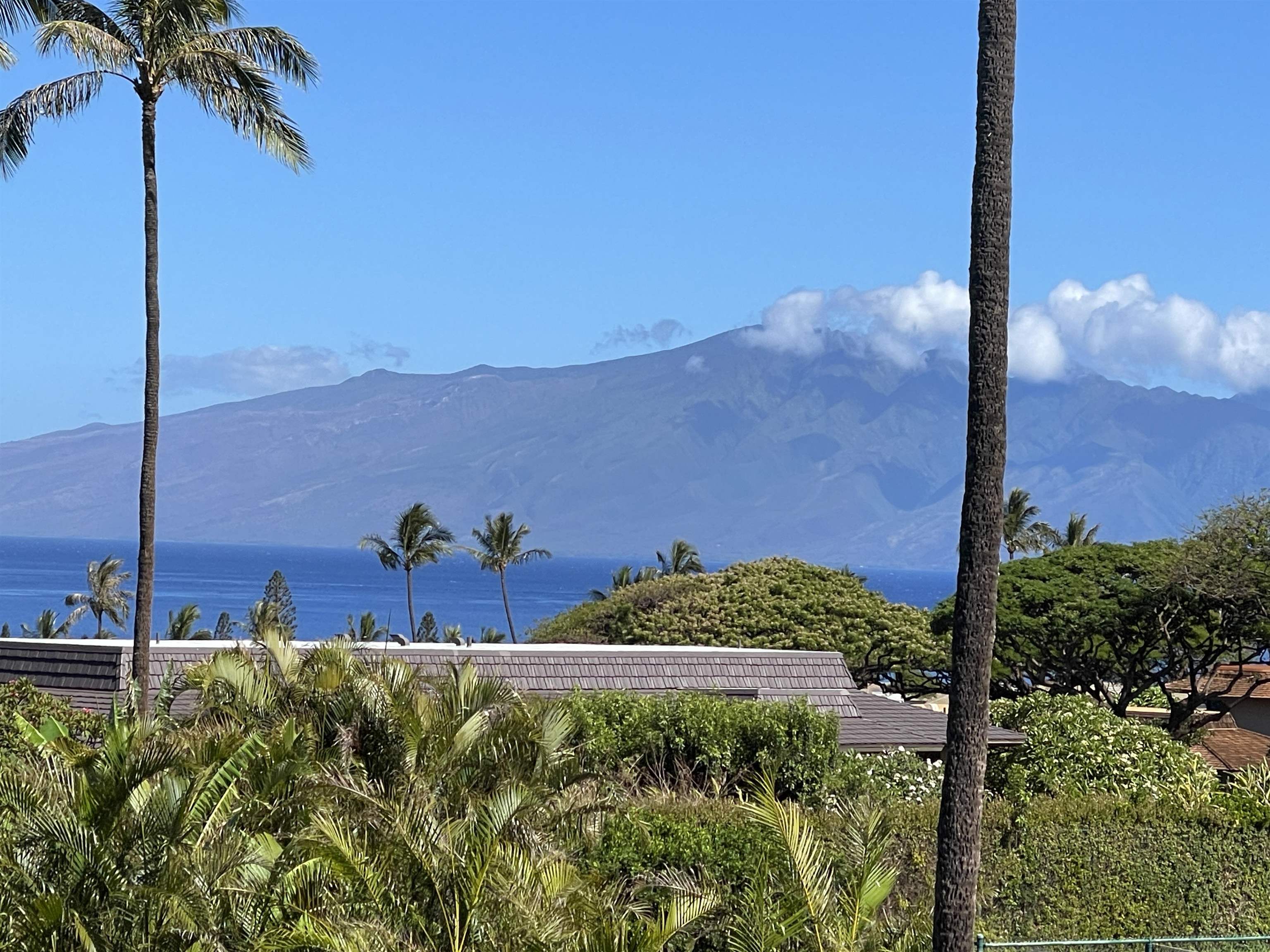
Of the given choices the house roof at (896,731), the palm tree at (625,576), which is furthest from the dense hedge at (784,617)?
the palm tree at (625,576)

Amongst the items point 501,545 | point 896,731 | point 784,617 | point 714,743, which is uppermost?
point 501,545

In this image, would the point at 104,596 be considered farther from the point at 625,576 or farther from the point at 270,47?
the point at 270,47

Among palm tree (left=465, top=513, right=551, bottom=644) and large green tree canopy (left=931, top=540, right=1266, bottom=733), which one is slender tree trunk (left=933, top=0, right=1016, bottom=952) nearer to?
large green tree canopy (left=931, top=540, right=1266, bottom=733)

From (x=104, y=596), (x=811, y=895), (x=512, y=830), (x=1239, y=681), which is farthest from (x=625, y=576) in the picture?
(x=811, y=895)

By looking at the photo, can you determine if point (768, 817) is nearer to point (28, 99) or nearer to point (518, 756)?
point (518, 756)

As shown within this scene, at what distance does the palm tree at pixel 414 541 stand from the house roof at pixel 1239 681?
145 feet

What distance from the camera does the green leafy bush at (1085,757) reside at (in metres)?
23.0

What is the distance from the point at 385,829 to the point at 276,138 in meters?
13.9

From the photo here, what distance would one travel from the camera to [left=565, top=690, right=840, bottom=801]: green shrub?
18750 mm

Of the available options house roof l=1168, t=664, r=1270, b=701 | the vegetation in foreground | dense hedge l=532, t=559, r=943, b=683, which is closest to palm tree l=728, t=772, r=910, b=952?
the vegetation in foreground

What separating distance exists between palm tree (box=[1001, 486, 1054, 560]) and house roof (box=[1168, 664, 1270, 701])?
3730 cm

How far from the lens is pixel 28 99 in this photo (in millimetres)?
21141

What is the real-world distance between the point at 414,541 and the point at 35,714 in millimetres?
63925

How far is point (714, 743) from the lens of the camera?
18.8 metres
